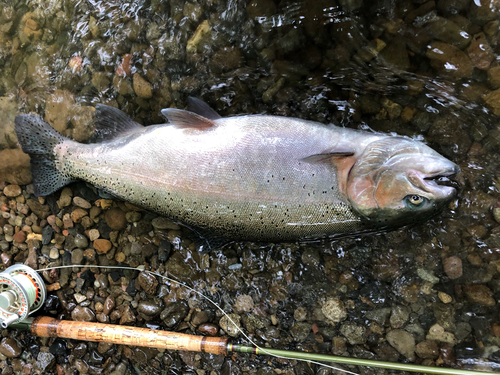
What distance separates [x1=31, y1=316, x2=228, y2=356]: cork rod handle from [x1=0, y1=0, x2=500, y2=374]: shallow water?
181 millimetres

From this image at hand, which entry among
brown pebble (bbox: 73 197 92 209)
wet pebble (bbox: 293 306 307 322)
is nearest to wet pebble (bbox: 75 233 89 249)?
brown pebble (bbox: 73 197 92 209)

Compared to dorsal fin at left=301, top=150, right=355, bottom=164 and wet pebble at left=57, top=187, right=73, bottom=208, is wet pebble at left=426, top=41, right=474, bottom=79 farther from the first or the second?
wet pebble at left=57, top=187, right=73, bottom=208

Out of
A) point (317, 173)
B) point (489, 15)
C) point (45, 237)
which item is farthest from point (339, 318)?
point (45, 237)

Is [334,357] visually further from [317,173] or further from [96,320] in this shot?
[96,320]

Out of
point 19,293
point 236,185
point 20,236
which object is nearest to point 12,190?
point 20,236

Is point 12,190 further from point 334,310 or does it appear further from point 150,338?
point 334,310

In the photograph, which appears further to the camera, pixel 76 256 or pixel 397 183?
pixel 76 256

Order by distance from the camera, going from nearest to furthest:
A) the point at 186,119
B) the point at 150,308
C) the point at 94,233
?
the point at 186,119 < the point at 150,308 < the point at 94,233

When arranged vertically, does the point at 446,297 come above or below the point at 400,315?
above

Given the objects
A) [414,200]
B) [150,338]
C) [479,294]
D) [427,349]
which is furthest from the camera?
[150,338]

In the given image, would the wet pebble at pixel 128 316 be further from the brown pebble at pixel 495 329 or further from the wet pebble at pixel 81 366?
the brown pebble at pixel 495 329

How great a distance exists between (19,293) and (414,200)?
2974mm

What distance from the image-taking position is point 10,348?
2863 millimetres

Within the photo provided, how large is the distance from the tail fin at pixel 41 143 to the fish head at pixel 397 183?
2.10 m
